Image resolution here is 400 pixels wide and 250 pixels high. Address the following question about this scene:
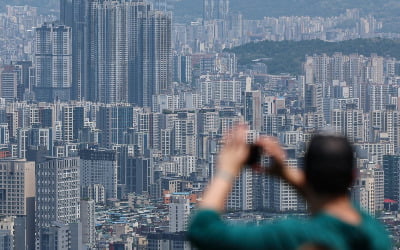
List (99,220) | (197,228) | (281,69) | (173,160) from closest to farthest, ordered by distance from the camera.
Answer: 1. (197,228)
2. (99,220)
3. (173,160)
4. (281,69)

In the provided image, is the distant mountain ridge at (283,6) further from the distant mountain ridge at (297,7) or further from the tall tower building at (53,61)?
the tall tower building at (53,61)

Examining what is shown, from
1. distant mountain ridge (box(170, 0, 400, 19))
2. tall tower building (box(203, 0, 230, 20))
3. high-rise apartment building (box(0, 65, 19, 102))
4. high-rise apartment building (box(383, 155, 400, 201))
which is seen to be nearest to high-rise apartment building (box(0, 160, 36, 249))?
high-rise apartment building (box(383, 155, 400, 201))

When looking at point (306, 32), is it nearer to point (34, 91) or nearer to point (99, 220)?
point (34, 91)

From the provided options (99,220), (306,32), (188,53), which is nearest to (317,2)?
(306,32)

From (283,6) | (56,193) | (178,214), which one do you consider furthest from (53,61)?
(178,214)

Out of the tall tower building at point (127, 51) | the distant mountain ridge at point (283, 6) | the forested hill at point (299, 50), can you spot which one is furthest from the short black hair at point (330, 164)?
the distant mountain ridge at point (283, 6)

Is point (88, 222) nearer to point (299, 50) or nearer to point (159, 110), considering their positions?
point (159, 110)
